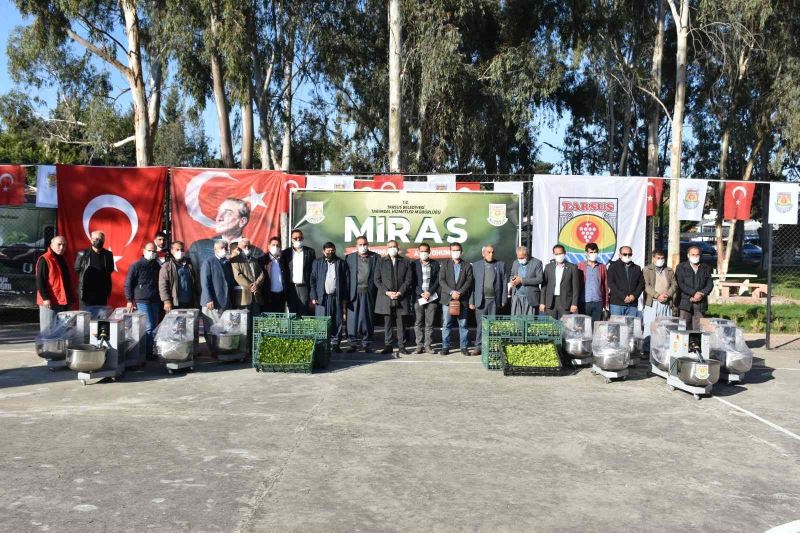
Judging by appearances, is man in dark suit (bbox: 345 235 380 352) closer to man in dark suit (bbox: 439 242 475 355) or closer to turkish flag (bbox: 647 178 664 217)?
man in dark suit (bbox: 439 242 475 355)

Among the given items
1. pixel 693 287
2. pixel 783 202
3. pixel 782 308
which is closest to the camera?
pixel 693 287

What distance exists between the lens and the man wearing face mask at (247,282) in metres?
11.2

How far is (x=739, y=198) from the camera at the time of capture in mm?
13664

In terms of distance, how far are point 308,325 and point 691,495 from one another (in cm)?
607

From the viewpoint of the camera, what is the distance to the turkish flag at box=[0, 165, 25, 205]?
13.1m

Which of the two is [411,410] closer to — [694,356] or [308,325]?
[308,325]

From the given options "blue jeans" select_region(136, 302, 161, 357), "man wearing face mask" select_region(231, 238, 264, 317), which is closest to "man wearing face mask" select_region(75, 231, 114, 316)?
"blue jeans" select_region(136, 302, 161, 357)

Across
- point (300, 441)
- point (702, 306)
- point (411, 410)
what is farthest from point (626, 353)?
point (300, 441)

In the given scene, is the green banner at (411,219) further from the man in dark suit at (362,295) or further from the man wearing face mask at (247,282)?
the man wearing face mask at (247,282)

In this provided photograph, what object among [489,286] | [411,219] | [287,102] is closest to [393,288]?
[489,286]

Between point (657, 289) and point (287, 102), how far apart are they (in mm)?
22440

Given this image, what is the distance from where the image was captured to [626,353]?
380 inches

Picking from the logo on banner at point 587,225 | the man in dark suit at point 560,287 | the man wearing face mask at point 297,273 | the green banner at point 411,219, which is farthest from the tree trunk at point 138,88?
the man in dark suit at point 560,287

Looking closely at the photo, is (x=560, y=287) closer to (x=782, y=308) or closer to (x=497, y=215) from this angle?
(x=497, y=215)
